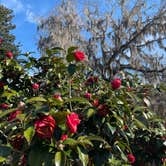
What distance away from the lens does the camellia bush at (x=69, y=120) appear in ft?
7.09

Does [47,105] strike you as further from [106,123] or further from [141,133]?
[141,133]

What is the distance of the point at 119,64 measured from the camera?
2275cm

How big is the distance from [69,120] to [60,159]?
7.6 inches

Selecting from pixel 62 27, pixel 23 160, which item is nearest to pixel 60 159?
pixel 23 160

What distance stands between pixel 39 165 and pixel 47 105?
12.1 inches

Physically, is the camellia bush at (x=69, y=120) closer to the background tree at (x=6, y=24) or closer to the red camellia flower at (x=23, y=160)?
the red camellia flower at (x=23, y=160)

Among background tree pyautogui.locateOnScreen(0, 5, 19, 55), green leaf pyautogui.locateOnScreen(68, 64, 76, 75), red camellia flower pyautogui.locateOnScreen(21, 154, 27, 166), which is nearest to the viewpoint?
red camellia flower pyautogui.locateOnScreen(21, 154, 27, 166)

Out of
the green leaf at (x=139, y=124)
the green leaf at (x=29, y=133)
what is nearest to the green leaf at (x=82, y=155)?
the green leaf at (x=29, y=133)

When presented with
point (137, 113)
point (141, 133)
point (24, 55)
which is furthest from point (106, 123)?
point (24, 55)

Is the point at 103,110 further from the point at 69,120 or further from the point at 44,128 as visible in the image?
the point at 44,128

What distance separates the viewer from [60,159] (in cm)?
211

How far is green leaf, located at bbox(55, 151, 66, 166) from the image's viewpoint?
2.09 m

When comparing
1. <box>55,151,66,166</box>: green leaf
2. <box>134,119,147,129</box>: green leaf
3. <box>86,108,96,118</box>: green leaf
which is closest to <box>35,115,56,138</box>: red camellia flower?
<box>55,151,66,166</box>: green leaf

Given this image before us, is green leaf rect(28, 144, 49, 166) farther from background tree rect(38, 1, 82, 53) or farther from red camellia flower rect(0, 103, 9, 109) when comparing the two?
background tree rect(38, 1, 82, 53)
